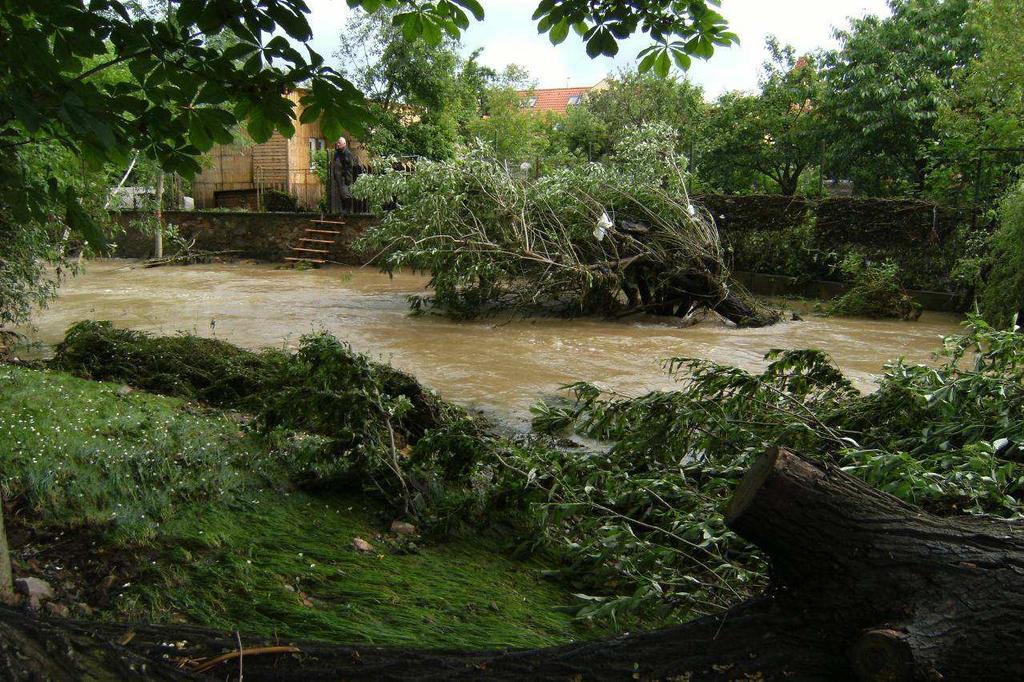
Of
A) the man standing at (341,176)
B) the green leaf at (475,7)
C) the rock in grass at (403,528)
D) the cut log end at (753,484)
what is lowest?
the rock in grass at (403,528)

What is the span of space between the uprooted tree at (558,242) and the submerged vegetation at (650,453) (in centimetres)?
679

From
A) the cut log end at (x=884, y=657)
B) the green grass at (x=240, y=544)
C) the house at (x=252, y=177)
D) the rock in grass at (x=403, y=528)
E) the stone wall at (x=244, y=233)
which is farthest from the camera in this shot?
the house at (x=252, y=177)

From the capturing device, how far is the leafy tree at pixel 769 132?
22.8 metres

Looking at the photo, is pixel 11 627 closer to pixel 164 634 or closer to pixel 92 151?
pixel 164 634

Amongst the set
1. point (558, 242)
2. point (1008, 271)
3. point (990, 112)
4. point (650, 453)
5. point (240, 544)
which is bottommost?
point (240, 544)

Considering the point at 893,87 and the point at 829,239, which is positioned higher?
the point at 893,87

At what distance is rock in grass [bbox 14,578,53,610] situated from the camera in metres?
2.67

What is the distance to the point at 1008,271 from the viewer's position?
10711 millimetres

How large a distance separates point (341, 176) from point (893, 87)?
43.3 ft

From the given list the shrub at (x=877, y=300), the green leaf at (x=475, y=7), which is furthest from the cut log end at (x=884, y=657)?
the shrub at (x=877, y=300)

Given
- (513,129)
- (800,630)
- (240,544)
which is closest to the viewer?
(800,630)

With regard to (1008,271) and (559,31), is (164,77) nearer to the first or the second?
(559,31)

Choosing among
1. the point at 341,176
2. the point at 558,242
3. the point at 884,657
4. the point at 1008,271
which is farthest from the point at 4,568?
the point at 341,176

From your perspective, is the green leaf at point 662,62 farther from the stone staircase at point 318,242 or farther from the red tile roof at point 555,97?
the red tile roof at point 555,97
